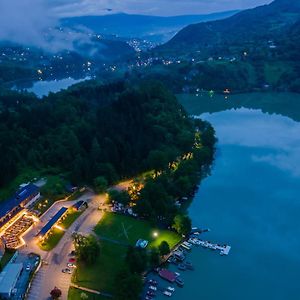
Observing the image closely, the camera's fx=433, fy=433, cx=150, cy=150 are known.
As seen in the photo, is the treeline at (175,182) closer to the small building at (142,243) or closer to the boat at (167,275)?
the small building at (142,243)

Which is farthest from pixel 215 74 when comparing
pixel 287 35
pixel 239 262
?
pixel 239 262

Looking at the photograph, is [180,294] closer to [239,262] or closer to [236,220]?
[239,262]

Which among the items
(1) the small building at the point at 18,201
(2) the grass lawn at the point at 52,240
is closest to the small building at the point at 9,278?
(2) the grass lawn at the point at 52,240

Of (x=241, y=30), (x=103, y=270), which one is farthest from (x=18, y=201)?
(x=241, y=30)

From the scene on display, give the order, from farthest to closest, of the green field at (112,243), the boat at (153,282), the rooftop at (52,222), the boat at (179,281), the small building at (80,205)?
the small building at (80,205) < the rooftop at (52,222) < the boat at (179,281) < the boat at (153,282) < the green field at (112,243)

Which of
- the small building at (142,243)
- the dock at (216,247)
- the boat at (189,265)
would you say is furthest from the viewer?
the dock at (216,247)

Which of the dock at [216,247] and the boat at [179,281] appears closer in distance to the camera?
the boat at [179,281]

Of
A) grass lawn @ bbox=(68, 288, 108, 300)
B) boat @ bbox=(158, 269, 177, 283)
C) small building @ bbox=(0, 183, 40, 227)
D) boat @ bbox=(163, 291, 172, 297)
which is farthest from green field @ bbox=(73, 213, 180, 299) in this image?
small building @ bbox=(0, 183, 40, 227)
